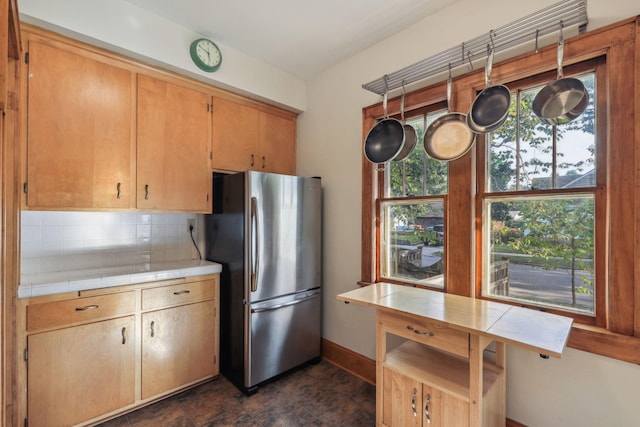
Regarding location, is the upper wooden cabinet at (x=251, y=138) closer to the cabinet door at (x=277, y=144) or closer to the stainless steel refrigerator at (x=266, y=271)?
the cabinet door at (x=277, y=144)

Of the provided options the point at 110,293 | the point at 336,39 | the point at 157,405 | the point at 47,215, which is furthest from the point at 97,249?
the point at 336,39

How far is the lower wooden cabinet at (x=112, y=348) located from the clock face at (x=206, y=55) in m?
1.63

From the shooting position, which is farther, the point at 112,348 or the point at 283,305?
the point at 283,305

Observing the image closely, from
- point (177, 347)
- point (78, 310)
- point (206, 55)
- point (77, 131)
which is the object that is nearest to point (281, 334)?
point (177, 347)

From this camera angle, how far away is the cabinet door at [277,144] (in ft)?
9.12

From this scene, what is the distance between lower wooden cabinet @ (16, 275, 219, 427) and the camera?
1622mm

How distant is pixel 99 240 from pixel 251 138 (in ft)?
4.75

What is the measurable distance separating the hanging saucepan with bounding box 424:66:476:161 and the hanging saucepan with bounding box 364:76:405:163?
0.64ft

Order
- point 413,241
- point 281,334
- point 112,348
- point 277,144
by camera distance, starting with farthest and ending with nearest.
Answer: point 277,144 < point 281,334 < point 413,241 < point 112,348

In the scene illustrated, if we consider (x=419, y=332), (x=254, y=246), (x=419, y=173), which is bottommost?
(x=419, y=332)

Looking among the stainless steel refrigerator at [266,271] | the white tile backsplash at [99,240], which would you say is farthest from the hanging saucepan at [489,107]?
the white tile backsplash at [99,240]

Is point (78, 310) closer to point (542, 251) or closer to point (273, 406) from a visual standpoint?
point (273, 406)

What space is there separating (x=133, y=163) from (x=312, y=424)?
6.99 feet

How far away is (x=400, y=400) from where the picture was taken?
1.60 metres
